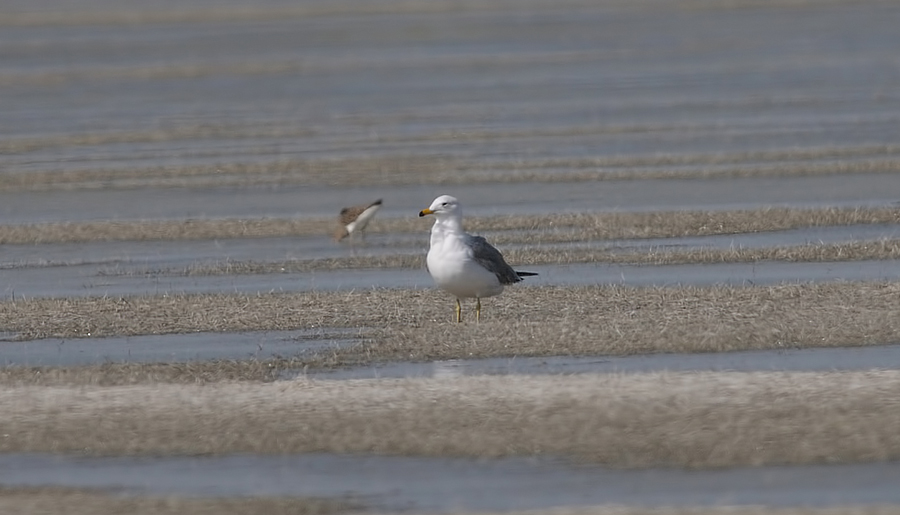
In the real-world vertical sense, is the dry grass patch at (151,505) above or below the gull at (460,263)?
below

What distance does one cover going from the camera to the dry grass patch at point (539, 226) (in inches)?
709

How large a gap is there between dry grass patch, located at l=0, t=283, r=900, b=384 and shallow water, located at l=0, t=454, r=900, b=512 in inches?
73.4

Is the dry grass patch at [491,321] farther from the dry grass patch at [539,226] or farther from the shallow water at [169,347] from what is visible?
the dry grass patch at [539,226]

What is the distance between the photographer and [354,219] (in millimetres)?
18469

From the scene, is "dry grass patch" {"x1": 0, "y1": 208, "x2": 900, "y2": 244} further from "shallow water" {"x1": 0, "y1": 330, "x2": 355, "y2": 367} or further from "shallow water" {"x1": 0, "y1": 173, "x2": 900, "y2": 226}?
"shallow water" {"x1": 0, "y1": 330, "x2": 355, "y2": 367}

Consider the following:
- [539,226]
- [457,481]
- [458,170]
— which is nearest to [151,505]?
[457,481]

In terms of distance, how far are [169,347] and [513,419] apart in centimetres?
389

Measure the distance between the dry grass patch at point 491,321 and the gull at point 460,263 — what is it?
25 centimetres

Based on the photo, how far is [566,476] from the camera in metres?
8.70

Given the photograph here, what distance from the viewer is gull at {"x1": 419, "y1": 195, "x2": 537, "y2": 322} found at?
12.8 metres

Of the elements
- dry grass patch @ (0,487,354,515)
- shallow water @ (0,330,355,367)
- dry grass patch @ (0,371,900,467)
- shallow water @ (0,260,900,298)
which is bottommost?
dry grass patch @ (0,487,354,515)

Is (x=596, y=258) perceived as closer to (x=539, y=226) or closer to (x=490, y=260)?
(x=539, y=226)

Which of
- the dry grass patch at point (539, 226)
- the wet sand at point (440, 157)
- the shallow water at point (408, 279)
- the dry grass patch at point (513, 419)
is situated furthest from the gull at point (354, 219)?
the dry grass patch at point (513, 419)

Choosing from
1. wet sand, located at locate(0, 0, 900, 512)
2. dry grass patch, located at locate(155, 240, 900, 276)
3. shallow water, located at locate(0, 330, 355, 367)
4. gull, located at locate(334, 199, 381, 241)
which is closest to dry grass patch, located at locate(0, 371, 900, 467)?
wet sand, located at locate(0, 0, 900, 512)
